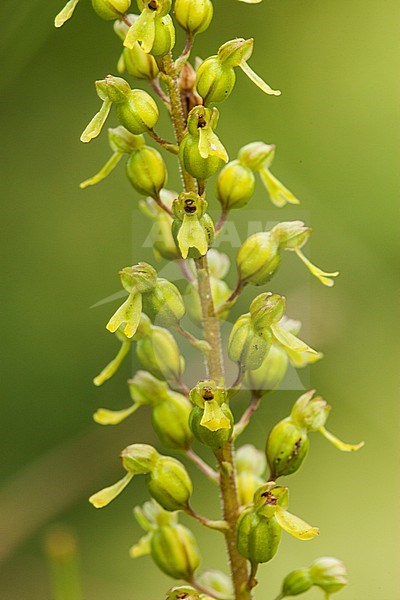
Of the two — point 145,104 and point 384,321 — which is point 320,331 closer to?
point 384,321

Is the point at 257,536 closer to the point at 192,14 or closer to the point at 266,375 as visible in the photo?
the point at 266,375

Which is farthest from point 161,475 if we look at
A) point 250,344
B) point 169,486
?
point 250,344

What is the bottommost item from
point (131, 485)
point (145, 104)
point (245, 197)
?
point (131, 485)

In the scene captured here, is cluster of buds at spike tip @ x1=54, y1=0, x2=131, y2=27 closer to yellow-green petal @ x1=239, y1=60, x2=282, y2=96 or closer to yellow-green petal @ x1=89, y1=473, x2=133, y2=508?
yellow-green petal @ x1=239, y1=60, x2=282, y2=96

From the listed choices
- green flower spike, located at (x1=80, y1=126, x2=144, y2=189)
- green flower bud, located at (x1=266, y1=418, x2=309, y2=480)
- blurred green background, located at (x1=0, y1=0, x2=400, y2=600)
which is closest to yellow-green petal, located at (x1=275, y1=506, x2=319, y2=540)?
green flower bud, located at (x1=266, y1=418, x2=309, y2=480)

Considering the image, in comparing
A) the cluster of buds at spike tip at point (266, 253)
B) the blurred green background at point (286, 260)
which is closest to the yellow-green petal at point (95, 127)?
the cluster of buds at spike tip at point (266, 253)

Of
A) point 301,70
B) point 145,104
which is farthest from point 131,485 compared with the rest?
point 145,104

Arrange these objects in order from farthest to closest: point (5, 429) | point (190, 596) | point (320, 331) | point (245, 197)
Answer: point (5, 429) < point (320, 331) < point (245, 197) < point (190, 596)
